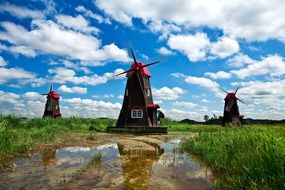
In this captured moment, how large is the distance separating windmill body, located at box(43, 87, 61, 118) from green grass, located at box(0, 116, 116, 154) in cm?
1244

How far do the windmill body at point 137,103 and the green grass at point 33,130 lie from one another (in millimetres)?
3105

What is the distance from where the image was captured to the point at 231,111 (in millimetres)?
45906

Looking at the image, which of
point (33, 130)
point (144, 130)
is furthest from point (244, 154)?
point (144, 130)

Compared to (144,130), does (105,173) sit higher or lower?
lower

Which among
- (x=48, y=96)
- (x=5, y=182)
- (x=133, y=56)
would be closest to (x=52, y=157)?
(x=5, y=182)

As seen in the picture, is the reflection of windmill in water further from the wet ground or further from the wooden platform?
the wooden platform

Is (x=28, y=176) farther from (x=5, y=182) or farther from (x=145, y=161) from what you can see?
(x=145, y=161)

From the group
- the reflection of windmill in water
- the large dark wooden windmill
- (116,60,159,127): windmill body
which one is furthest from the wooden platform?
the reflection of windmill in water

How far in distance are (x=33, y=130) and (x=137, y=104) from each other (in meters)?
13.4

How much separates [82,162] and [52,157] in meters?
1.75

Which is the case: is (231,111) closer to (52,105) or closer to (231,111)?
(231,111)

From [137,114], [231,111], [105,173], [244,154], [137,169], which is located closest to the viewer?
[244,154]

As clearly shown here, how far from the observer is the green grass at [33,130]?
13.8m

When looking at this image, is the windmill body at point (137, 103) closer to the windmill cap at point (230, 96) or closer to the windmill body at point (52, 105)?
the windmill cap at point (230, 96)
